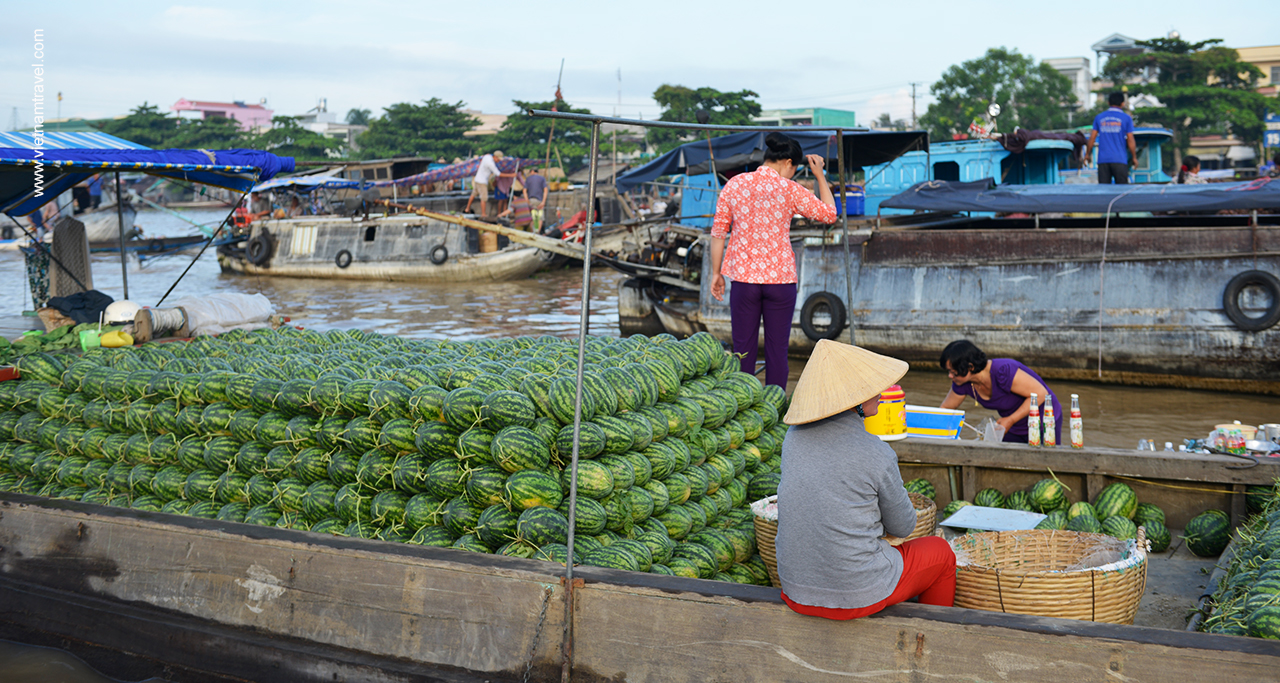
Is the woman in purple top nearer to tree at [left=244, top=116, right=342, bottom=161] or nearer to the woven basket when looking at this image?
the woven basket

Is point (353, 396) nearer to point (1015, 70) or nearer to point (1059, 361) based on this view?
point (1059, 361)

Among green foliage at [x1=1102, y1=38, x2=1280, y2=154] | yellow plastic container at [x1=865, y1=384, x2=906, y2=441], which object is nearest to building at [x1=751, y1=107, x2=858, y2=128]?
green foliage at [x1=1102, y1=38, x2=1280, y2=154]

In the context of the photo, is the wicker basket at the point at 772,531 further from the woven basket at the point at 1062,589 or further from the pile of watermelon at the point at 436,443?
the woven basket at the point at 1062,589

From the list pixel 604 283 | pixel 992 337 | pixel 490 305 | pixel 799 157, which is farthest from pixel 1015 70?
pixel 799 157

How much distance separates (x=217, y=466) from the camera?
4.53 m

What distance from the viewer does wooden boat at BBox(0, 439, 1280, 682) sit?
280cm

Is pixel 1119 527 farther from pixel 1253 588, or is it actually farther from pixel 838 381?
pixel 838 381

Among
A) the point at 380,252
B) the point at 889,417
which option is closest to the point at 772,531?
the point at 889,417

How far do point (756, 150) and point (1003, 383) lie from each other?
7.03 m

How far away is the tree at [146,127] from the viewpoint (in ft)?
197

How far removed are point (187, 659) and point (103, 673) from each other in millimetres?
564

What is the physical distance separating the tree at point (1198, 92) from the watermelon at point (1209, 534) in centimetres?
4298

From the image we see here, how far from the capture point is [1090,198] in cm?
994

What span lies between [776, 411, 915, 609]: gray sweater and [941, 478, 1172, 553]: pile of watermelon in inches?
72.8
